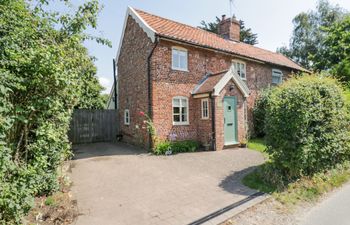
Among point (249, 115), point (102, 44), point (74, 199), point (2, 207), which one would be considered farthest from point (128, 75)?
point (2, 207)

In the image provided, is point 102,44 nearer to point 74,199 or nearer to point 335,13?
point 74,199

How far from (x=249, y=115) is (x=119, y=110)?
949 cm

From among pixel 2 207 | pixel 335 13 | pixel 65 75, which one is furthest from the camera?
pixel 335 13

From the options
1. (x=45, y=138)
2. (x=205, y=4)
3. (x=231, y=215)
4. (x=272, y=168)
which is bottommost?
(x=231, y=215)

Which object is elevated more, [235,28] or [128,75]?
[235,28]

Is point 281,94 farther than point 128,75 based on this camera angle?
No

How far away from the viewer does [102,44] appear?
7.76 meters

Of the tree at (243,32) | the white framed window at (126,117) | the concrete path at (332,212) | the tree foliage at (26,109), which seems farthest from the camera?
the tree at (243,32)

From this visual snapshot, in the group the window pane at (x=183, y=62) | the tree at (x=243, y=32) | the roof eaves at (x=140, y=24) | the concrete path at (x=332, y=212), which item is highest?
the tree at (x=243, y=32)

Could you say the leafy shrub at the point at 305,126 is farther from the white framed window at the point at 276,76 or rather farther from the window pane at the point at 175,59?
the white framed window at the point at 276,76

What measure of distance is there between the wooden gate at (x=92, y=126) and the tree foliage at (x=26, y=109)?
1015cm

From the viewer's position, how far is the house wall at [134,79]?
1164 cm

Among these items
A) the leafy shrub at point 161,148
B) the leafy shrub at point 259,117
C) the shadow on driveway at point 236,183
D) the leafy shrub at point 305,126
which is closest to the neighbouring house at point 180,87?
the leafy shrub at point 161,148

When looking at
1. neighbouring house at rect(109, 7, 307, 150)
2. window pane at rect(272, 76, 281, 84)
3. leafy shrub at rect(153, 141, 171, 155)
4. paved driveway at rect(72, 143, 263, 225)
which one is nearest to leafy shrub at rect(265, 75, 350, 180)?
paved driveway at rect(72, 143, 263, 225)
